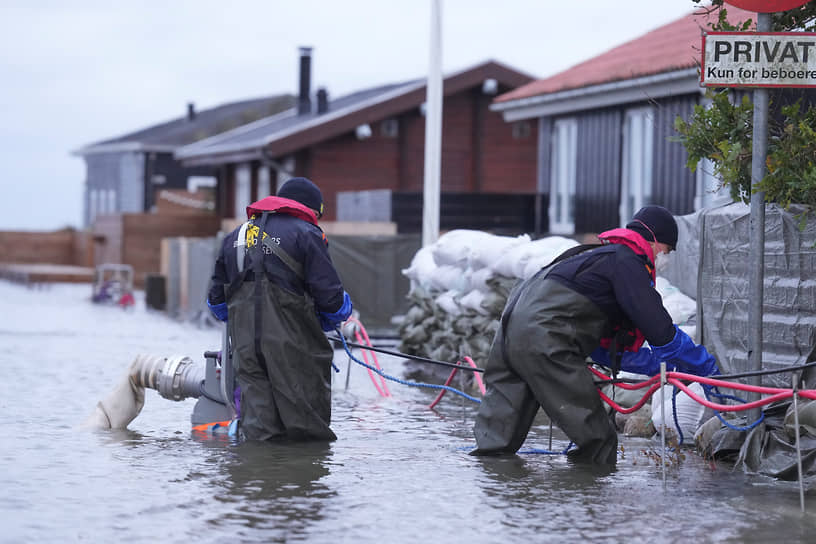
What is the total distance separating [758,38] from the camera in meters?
7.87

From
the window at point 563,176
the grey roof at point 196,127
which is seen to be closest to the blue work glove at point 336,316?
the window at point 563,176

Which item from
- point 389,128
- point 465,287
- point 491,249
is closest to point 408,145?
point 389,128

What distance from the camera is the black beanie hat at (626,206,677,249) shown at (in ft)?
26.1

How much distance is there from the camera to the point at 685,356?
7.89 m

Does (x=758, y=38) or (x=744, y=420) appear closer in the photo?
(x=758, y=38)

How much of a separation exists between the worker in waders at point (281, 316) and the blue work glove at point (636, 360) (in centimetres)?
160

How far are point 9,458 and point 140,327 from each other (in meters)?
15.8

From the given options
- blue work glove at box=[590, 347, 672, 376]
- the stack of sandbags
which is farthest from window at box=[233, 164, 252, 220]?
blue work glove at box=[590, 347, 672, 376]

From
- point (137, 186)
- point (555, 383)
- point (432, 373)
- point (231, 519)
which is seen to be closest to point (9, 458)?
point (231, 519)

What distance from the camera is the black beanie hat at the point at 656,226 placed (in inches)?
313

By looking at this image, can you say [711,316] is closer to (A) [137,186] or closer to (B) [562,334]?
(B) [562,334]

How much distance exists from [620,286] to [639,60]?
479 inches

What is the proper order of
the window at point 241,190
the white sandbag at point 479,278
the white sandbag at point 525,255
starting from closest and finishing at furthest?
the white sandbag at point 525,255 < the white sandbag at point 479,278 < the window at point 241,190

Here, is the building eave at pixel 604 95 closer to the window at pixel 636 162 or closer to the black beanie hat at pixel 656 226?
the window at pixel 636 162
